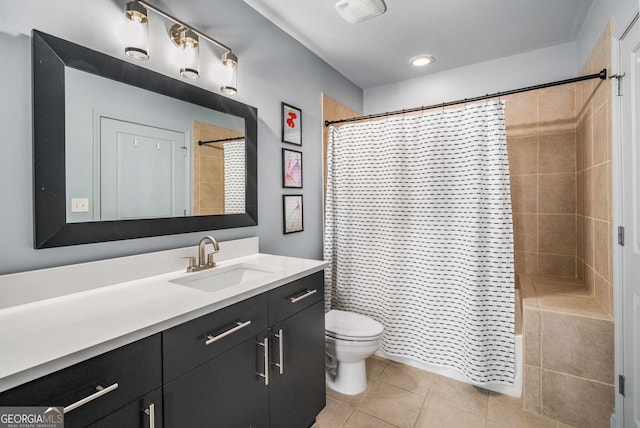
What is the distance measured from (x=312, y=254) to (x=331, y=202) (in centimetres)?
47

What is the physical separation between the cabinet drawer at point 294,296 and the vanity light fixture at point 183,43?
1.15 metres

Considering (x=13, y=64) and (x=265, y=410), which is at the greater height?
(x=13, y=64)

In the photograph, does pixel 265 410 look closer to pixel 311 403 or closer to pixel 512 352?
pixel 311 403

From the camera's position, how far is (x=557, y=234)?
2.47 metres

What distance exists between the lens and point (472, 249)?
1.87 m

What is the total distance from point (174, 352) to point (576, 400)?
209 centimetres

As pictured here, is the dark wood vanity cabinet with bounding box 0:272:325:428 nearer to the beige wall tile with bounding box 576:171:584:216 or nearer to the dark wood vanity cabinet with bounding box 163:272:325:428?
the dark wood vanity cabinet with bounding box 163:272:325:428

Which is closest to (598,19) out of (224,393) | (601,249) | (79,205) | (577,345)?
(601,249)

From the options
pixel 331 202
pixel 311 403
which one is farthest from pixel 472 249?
pixel 311 403

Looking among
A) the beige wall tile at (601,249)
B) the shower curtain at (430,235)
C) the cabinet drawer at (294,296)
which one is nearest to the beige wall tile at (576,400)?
the shower curtain at (430,235)

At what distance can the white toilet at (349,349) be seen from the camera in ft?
6.12

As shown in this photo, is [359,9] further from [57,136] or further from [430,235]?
[57,136]

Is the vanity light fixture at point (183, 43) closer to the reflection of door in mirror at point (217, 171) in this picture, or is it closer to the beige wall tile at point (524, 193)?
the reflection of door in mirror at point (217, 171)

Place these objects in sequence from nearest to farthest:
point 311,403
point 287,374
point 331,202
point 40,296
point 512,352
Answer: point 40,296, point 287,374, point 311,403, point 512,352, point 331,202
